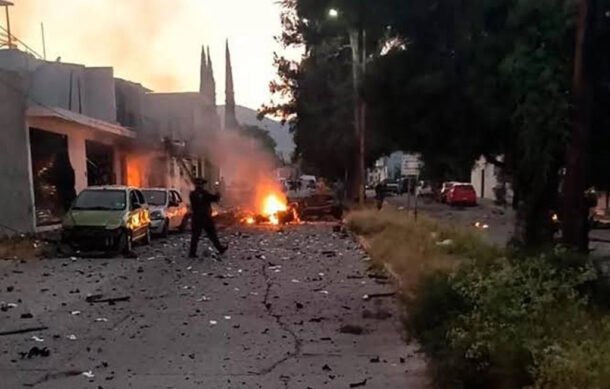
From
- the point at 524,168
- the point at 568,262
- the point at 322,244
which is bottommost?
the point at 322,244

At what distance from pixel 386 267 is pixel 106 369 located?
24.3ft

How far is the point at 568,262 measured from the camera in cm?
651

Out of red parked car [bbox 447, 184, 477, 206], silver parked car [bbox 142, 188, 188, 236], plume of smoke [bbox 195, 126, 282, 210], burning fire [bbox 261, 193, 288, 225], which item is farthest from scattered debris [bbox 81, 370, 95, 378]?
red parked car [bbox 447, 184, 477, 206]

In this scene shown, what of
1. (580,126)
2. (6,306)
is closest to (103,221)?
(6,306)

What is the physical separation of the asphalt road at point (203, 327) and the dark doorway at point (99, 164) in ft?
43.2

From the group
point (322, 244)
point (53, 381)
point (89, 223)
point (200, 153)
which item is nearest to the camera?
point (53, 381)

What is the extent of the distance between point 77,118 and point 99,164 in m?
6.20

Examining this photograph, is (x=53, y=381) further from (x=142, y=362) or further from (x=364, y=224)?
(x=364, y=224)

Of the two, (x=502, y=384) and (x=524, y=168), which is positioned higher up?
(x=524, y=168)

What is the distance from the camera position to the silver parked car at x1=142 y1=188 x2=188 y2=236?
22.6 metres

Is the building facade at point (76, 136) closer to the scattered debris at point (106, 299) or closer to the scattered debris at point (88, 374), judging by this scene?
the scattered debris at point (106, 299)

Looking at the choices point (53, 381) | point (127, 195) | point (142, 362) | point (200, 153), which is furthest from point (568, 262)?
point (200, 153)

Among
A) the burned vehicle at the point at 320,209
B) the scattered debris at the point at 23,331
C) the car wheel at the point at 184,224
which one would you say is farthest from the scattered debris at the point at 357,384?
the burned vehicle at the point at 320,209

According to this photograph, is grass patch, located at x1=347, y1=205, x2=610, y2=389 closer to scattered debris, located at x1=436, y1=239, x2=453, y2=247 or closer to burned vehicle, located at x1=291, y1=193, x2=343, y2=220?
scattered debris, located at x1=436, y1=239, x2=453, y2=247
